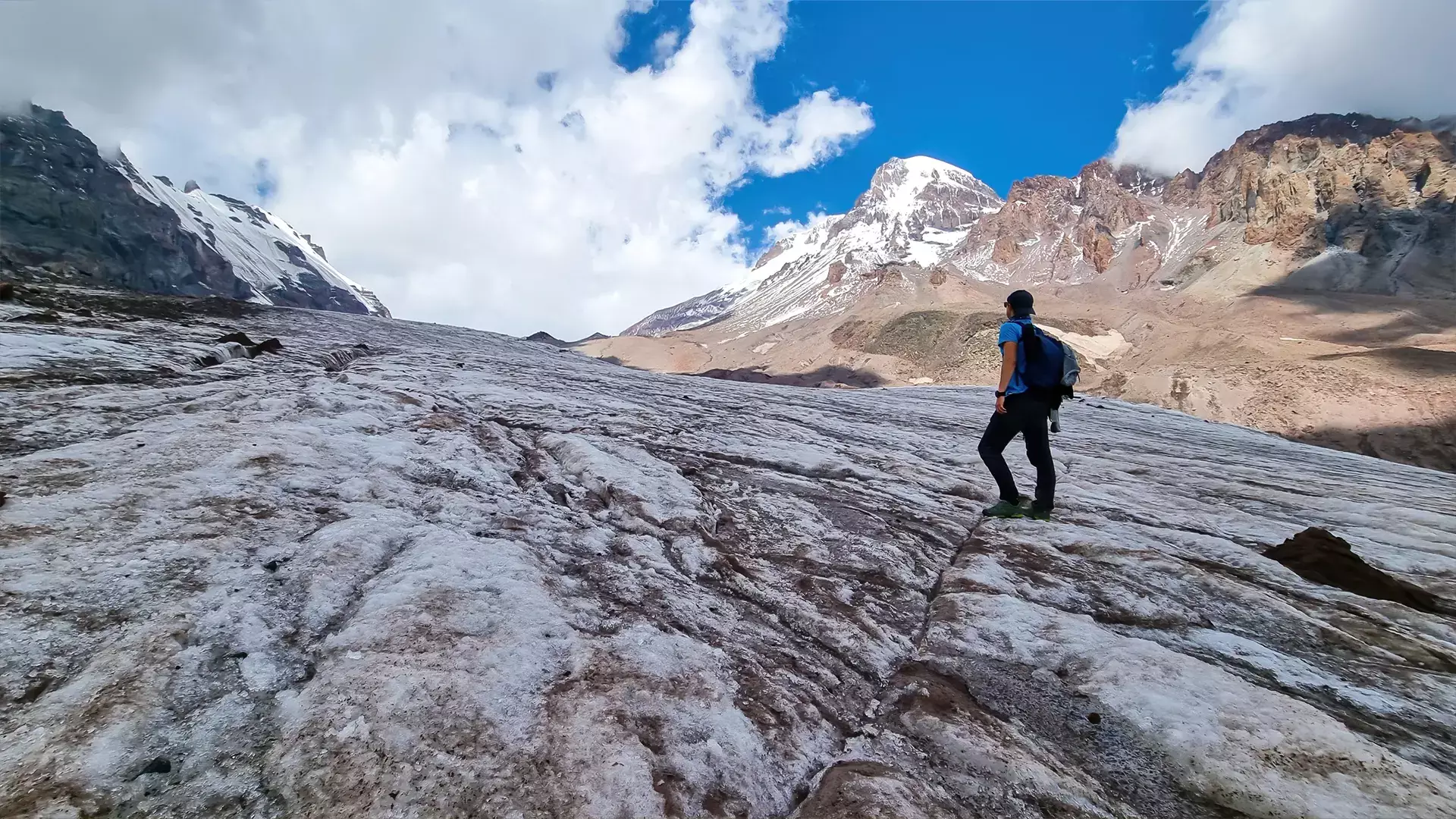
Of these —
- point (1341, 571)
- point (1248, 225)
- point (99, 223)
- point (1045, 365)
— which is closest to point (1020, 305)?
point (1045, 365)

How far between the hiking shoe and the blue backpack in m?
1.21

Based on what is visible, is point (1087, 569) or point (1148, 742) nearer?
point (1148, 742)

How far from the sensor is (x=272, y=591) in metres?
3.80

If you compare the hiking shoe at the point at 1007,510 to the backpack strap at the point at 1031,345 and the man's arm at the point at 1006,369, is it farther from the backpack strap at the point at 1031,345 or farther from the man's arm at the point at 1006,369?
the backpack strap at the point at 1031,345

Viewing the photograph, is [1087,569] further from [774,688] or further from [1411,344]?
[1411,344]

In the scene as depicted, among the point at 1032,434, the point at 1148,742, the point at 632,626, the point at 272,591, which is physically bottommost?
the point at 1148,742

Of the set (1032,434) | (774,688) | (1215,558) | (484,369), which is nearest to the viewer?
(774,688)

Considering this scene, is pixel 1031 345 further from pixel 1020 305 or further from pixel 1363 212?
pixel 1363 212

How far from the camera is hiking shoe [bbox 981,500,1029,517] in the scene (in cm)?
691

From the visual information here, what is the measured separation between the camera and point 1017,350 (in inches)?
267

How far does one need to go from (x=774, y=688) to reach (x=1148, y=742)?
73.8 inches

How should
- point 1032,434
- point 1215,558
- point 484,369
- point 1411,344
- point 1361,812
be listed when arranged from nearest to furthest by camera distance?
point 1361,812, point 1215,558, point 1032,434, point 484,369, point 1411,344

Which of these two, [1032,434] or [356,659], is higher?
[1032,434]

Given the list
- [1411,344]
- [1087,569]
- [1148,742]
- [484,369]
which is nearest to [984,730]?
[1148,742]
